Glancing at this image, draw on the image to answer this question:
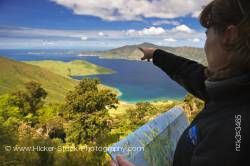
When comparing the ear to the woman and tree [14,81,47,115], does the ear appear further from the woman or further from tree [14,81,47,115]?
tree [14,81,47,115]

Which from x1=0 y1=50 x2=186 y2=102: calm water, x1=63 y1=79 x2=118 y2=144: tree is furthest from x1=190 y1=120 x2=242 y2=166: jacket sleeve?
x1=0 y1=50 x2=186 y2=102: calm water

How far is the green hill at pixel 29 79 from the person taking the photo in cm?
7060

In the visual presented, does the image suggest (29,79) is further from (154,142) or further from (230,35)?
(230,35)

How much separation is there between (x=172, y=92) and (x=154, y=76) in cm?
3147

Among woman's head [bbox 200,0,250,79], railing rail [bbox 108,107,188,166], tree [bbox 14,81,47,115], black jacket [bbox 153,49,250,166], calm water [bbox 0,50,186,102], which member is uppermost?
woman's head [bbox 200,0,250,79]

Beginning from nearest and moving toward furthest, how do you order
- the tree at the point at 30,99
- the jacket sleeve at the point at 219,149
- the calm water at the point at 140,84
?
the jacket sleeve at the point at 219,149 → the tree at the point at 30,99 → the calm water at the point at 140,84

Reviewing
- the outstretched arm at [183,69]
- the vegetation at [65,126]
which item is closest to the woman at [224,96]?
the outstretched arm at [183,69]

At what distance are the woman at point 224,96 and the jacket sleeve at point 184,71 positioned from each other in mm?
386

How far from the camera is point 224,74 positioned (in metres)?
1.05

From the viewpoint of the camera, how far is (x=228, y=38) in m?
1.06

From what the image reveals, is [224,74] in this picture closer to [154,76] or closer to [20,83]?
[20,83]

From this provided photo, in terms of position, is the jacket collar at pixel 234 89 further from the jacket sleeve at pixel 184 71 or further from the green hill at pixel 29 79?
the green hill at pixel 29 79

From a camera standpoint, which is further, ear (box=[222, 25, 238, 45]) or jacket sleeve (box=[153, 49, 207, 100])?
jacket sleeve (box=[153, 49, 207, 100])

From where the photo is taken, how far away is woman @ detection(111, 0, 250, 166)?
3.00 feet
